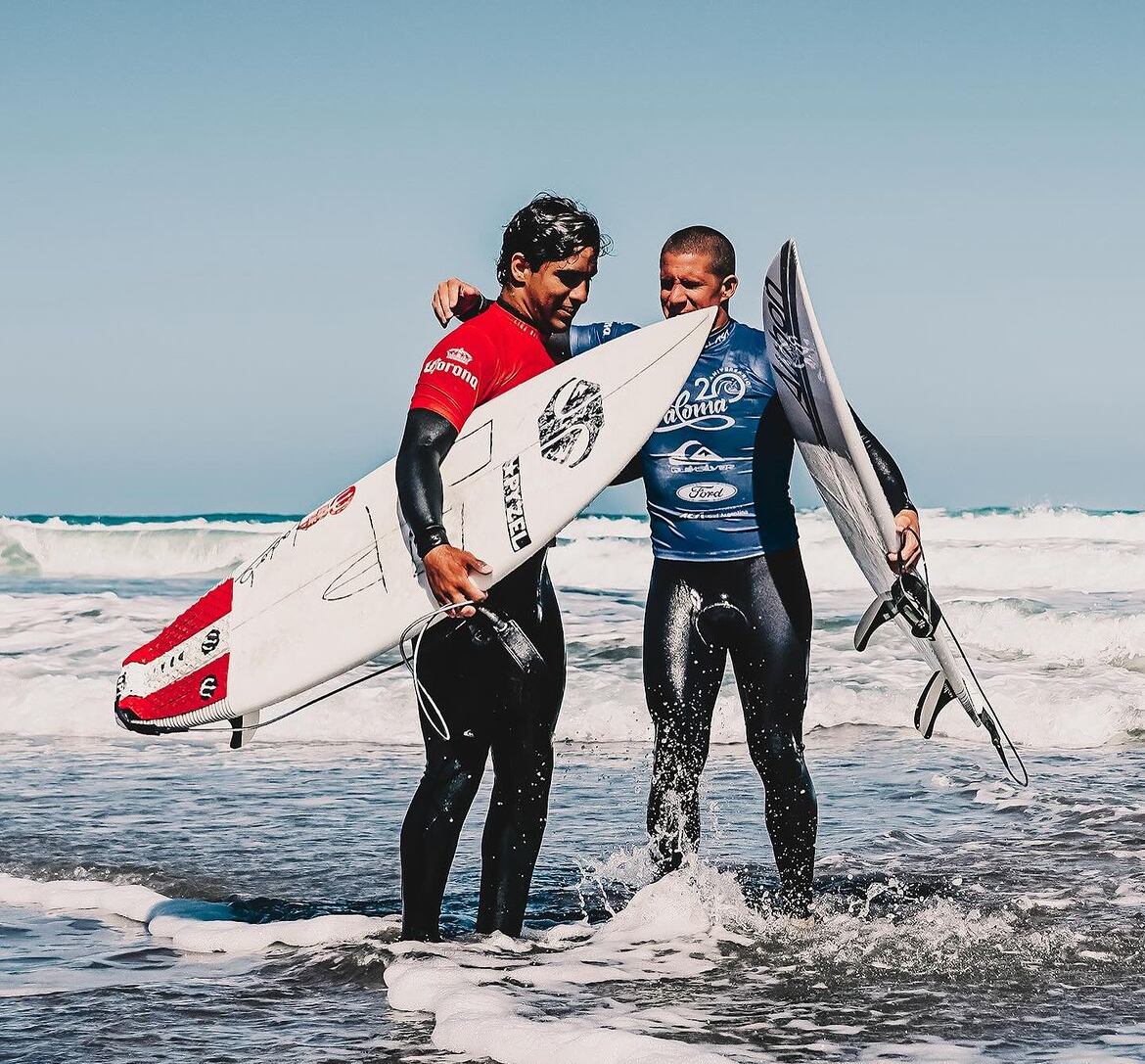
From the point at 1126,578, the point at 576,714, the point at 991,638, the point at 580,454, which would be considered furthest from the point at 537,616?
the point at 1126,578

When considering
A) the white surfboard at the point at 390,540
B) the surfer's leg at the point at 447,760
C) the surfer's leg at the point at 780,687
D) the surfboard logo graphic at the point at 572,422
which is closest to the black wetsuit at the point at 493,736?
the surfer's leg at the point at 447,760

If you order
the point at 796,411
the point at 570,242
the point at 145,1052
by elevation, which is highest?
the point at 570,242

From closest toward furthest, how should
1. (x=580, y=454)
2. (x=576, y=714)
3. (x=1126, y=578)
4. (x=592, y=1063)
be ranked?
(x=592, y=1063) < (x=580, y=454) < (x=576, y=714) < (x=1126, y=578)

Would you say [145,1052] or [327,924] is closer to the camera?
[145,1052]

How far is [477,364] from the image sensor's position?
3344 mm

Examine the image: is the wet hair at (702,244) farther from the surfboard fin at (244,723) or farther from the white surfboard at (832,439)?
the surfboard fin at (244,723)

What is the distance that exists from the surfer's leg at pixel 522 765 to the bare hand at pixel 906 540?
947 millimetres

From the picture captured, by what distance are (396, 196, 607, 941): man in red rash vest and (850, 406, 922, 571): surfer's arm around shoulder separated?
929mm

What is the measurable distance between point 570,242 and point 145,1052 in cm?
213

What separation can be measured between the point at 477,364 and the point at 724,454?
0.83 m

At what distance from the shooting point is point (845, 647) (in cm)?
1079

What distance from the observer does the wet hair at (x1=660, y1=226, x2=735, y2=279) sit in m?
3.79

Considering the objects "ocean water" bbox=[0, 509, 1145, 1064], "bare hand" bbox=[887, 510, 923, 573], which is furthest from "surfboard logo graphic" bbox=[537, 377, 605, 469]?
"ocean water" bbox=[0, 509, 1145, 1064]

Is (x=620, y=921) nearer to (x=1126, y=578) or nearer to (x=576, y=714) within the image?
(x=576, y=714)
